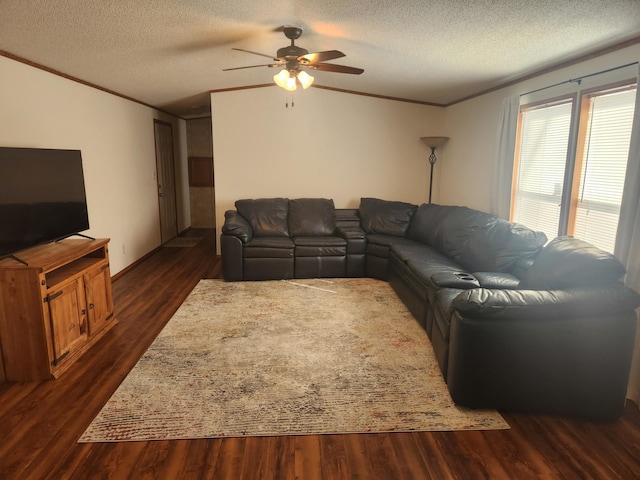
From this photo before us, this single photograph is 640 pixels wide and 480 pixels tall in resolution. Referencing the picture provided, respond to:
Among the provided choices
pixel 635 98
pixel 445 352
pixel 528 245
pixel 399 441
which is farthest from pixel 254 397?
pixel 635 98

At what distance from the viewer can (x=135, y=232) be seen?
218 inches

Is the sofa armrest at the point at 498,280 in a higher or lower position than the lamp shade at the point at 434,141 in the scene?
lower

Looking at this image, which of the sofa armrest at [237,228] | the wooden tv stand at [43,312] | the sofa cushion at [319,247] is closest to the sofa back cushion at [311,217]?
the sofa cushion at [319,247]

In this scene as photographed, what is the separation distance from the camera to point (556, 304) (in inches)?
86.7

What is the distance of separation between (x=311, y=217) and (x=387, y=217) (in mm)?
1034

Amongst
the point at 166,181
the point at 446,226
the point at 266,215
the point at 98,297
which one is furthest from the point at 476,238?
the point at 166,181

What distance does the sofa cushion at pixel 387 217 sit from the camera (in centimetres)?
532

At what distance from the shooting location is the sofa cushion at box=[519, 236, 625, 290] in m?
2.33

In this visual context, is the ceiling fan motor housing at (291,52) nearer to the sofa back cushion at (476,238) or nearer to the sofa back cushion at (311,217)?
the sofa back cushion at (476,238)

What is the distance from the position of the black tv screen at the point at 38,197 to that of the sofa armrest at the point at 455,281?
3.01 metres

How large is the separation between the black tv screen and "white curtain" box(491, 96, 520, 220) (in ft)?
13.1

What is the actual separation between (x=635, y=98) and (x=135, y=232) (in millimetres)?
5560

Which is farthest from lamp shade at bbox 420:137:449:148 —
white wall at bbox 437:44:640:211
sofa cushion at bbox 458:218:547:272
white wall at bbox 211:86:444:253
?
sofa cushion at bbox 458:218:547:272

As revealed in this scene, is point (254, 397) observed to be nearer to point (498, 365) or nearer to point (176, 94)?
point (498, 365)
